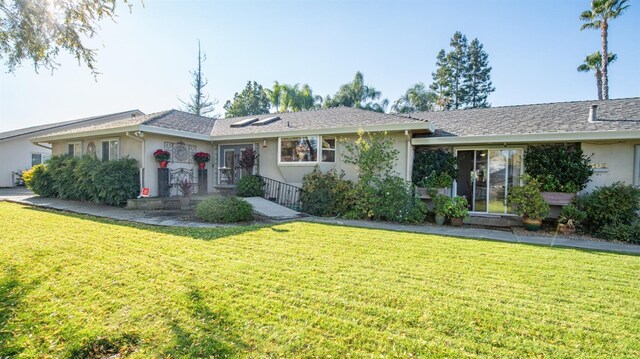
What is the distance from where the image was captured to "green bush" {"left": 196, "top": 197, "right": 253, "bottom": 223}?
27.2 ft

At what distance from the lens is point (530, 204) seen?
842 centimetres

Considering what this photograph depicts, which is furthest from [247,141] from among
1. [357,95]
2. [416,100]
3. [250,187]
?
[416,100]

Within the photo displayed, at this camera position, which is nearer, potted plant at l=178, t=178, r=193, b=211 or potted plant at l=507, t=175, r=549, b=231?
potted plant at l=507, t=175, r=549, b=231

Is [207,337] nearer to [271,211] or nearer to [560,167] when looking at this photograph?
[271,211]

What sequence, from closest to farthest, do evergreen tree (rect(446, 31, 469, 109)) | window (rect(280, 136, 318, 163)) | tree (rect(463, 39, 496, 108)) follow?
window (rect(280, 136, 318, 163)) < tree (rect(463, 39, 496, 108)) < evergreen tree (rect(446, 31, 469, 109))

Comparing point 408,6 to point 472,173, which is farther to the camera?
point 408,6

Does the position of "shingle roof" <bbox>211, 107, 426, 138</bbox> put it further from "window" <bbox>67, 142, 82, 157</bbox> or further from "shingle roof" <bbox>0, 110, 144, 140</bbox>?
"shingle roof" <bbox>0, 110, 144, 140</bbox>

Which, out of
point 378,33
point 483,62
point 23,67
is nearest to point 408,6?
point 378,33

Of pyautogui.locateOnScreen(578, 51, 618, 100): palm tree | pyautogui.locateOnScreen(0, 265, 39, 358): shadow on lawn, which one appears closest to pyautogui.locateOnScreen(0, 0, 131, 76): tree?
pyautogui.locateOnScreen(0, 265, 39, 358): shadow on lawn

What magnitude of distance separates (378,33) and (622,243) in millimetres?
11720

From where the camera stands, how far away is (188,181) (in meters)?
12.6

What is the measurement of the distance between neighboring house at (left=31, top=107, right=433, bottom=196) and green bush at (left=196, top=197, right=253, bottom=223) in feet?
9.98

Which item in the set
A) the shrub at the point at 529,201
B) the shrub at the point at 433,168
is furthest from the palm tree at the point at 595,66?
the shrub at the point at 433,168

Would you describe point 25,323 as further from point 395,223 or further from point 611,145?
point 611,145
